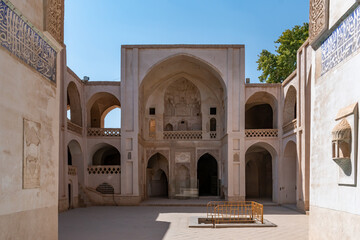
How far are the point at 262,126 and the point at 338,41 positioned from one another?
20.5 m

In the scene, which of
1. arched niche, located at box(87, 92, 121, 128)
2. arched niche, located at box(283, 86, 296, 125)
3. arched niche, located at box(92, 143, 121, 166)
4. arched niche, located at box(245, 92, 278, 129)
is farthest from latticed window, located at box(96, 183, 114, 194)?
arched niche, located at box(245, 92, 278, 129)

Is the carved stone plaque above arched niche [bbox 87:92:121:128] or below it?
below

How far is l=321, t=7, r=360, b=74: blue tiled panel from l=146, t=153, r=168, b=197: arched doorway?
732 inches

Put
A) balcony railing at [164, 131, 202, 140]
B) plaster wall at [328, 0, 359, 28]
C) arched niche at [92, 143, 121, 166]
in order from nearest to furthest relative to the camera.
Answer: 1. plaster wall at [328, 0, 359, 28]
2. arched niche at [92, 143, 121, 166]
3. balcony railing at [164, 131, 202, 140]

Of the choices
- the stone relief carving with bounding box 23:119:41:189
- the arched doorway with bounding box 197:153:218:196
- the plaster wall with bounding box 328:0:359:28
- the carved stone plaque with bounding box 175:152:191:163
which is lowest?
the arched doorway with bounding box 197:153:218:196

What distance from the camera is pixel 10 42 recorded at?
5812 mm

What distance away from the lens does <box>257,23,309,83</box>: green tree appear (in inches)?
936

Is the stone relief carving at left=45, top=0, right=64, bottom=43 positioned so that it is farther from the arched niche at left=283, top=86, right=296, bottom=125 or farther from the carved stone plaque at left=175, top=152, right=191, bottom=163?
the carved stone plaque at left=175, top=152, right=191, bottom=163

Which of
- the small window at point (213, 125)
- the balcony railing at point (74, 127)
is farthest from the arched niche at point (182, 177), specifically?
the balcony railing at point (74, 127)

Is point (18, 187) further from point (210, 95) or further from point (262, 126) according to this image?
point (262, 126)

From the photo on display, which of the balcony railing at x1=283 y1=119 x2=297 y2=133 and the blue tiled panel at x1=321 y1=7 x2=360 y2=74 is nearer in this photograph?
the blue tiled panel at x1=321 y1=7 x2=360 y2=74

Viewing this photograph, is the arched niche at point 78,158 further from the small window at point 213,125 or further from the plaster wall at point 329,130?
the plaster wall at point 329,130

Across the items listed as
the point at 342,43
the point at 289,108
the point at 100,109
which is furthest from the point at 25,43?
the point at 100,109

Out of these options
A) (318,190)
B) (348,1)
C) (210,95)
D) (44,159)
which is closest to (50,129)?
(44,159)
